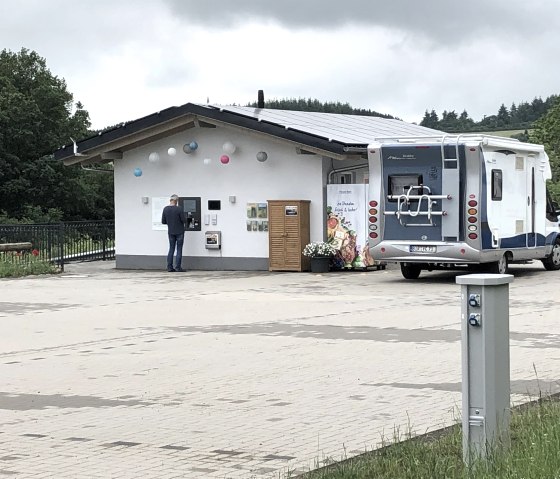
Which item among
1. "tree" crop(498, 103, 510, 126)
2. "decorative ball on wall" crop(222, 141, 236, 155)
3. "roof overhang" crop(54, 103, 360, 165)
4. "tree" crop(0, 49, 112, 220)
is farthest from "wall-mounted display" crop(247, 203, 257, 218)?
"tree" crop(498, 103, 510, 126)

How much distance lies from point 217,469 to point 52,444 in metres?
1.54

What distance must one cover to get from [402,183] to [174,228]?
8311 mm

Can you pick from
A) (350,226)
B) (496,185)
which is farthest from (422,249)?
(350,226)

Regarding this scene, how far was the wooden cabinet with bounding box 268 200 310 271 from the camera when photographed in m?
29.0

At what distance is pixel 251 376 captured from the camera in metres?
11.8

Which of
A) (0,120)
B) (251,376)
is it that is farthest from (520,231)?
(0,120)

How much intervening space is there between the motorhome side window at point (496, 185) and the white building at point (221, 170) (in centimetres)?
454

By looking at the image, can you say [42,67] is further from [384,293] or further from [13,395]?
[13,395]

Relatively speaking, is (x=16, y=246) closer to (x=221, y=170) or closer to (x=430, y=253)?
(x=221, y=170)

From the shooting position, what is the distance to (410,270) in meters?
25.9

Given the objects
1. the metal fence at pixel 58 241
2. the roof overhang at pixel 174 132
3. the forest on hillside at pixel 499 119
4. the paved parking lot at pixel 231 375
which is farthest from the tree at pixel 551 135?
the paved parking lot at pixel 231 375

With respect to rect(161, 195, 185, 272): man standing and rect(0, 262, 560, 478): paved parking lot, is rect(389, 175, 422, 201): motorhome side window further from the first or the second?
rect(161, 195, 185, 272): man standing

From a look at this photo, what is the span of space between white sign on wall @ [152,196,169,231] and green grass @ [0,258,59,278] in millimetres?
2964

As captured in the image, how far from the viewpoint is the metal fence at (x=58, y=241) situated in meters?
31.5
